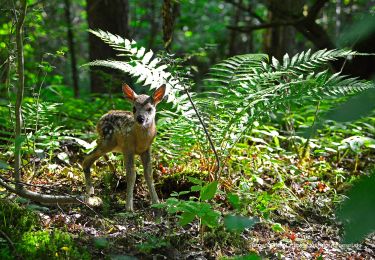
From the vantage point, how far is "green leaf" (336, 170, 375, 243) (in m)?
1.33

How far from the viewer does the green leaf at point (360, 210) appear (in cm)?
133

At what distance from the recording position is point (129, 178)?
4.90m

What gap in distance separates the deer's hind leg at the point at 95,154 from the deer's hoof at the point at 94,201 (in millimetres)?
141

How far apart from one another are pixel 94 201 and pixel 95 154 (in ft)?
1.61

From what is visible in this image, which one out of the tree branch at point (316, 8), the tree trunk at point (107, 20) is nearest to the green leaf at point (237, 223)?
the tree branch at point (316, 8)

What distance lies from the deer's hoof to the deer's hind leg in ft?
0.46

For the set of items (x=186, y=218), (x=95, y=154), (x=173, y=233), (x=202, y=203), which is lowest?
(x=173, y=233)

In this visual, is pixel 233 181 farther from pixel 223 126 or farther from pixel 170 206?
pixel 170 206

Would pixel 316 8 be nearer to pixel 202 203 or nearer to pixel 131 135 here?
pixel 131 135

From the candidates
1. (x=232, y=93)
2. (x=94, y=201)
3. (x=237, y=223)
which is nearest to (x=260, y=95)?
(x=232, y=93)

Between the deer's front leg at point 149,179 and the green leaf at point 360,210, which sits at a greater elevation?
the green leaf at point 360,210

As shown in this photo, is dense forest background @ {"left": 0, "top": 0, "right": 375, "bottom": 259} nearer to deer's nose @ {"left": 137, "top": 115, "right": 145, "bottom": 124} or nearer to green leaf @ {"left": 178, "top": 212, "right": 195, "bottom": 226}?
green leaf @ {"left": 178, "top": 212, "right": 195, "bottom": 226}

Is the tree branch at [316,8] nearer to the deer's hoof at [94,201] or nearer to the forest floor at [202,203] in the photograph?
the forest floor at [202,203]

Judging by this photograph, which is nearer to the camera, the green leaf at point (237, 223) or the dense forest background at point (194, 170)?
the green leaf at point (237, 223)
